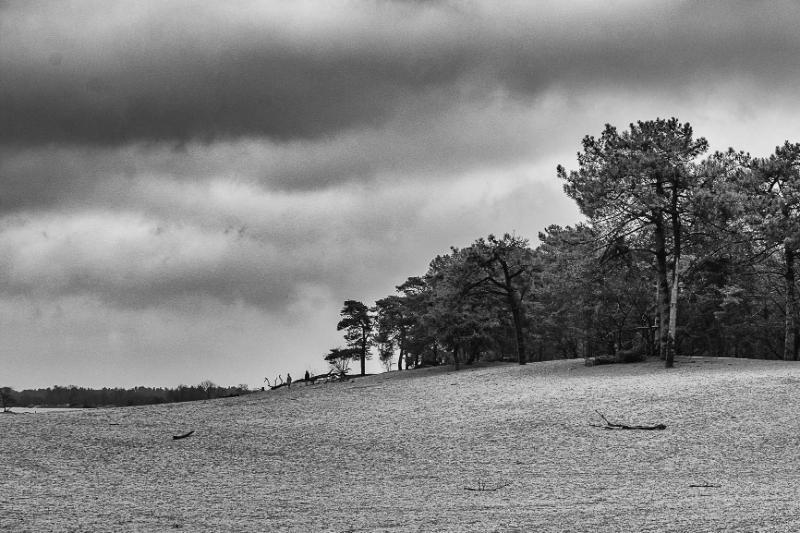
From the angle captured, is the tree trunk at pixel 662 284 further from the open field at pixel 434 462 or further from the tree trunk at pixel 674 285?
the open field at pixel 434 462

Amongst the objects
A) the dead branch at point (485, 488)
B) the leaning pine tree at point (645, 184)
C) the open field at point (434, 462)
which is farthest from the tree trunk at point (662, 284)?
the dead branch at point (485, 488)

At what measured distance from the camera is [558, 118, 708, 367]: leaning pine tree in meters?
39.6

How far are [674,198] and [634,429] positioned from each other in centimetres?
2008

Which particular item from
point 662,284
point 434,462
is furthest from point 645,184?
point 434,462

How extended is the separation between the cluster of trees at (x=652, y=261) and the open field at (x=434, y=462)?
364 inches

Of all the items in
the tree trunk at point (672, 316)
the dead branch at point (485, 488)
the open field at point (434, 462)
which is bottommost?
the dead branch at point (485, 488)

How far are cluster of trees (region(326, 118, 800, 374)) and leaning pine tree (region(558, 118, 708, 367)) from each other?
0.06 meters

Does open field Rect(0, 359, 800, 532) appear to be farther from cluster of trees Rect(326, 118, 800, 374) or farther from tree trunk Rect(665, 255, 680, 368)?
cluster of trees Rect(326, 118, 800, 374)

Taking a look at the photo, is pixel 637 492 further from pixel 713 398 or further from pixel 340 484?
pixel 713 398

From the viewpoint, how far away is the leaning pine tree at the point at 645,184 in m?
39.6

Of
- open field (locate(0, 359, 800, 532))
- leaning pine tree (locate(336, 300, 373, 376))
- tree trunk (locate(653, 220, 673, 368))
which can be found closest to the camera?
open field (locate(0, 359, 800, 532))

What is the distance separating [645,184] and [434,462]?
2559 cm

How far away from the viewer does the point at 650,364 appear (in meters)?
41.1

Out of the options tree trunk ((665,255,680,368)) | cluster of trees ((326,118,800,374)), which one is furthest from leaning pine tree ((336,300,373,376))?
tree trunk ((665,255,680,368))
